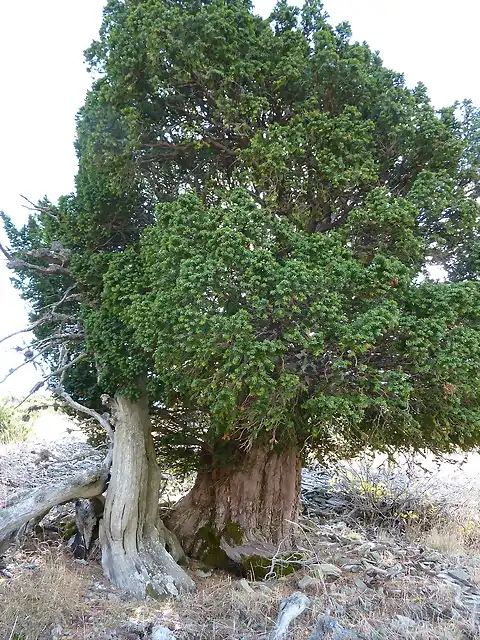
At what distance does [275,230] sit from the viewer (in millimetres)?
4660

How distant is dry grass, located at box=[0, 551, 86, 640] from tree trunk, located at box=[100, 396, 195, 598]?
0.59m

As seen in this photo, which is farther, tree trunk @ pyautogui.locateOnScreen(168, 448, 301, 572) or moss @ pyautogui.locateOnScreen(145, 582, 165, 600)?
tree trunk @ pyautogui.locateOnScreen(168, 448, 301, 572)

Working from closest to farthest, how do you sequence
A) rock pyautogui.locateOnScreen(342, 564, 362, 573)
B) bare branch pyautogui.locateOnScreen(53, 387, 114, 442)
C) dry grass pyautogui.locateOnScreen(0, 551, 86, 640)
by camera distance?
dry grass pyautogui.locateOnScreen(0, 551, 86, 640) < rock pyautogui.locateOnScreen(342, 564, 362, 573) < bare branch pyautogui.locateOnScreen(53, 387, 114, 442)

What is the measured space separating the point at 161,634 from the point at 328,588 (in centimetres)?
Result: 180

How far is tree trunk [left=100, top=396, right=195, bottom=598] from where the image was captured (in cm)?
520

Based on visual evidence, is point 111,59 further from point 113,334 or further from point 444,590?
point 444,590

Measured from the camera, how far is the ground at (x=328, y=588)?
391 centimetres

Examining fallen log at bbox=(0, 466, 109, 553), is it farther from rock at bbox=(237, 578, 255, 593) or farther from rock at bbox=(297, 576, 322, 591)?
rock at bbox=(297, 576, 322, 591)

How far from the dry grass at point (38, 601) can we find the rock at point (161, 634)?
692mm

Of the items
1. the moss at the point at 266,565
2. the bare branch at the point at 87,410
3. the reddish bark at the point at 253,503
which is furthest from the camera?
the reddish bark at the point at 253,503

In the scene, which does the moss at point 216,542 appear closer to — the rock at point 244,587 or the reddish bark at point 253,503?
the reddish bark at point 253,503

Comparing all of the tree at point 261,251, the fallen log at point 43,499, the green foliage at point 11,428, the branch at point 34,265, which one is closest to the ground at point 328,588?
the fallen log at point 43,499

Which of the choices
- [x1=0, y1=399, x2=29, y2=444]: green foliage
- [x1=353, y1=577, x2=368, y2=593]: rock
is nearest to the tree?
[x1=353, y1=577, x2=368, y2=593]: rock

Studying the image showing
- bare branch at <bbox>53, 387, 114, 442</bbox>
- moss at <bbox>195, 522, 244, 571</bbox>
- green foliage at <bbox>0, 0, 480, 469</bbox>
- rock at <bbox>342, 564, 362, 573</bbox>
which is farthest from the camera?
moss at <bbox>195, 522, 244, 571</bbox>
